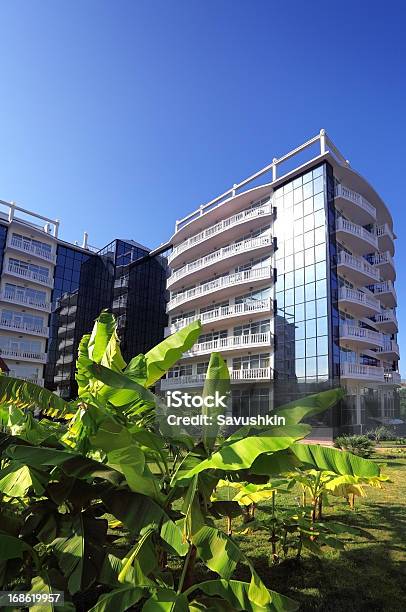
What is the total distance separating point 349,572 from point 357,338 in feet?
69.0

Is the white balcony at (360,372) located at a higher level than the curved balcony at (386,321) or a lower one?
lower

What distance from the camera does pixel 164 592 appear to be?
2771 mm

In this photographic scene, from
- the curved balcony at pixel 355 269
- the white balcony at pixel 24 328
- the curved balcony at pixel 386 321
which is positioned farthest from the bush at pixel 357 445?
the white balcony at pixel 24 328

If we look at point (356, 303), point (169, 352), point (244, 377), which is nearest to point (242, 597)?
point (169, 352)

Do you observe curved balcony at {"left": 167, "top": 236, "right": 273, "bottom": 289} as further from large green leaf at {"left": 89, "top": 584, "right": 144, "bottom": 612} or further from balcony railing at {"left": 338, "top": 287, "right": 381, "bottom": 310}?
large green leaf at {"left": 89, "top": 584, "right": 144, "bottom": 612}

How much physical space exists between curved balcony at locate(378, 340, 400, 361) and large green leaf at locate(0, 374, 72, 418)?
32.9 metres

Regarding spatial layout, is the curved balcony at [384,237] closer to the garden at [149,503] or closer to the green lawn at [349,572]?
the green lawn at [349,572]

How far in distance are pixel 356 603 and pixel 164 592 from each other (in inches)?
96.8

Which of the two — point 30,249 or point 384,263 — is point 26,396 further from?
point 30,249

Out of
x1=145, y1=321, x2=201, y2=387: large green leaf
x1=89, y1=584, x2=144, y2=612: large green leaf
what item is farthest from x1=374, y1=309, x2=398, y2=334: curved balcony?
x1=89, y1=584, x2=144, y2=612: large green leaf

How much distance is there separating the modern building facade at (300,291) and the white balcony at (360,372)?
7 cm

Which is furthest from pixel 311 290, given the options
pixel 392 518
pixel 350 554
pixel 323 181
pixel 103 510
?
pixel 103 510

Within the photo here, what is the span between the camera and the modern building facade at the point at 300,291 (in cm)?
2388

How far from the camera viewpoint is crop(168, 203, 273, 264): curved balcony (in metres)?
28.9
